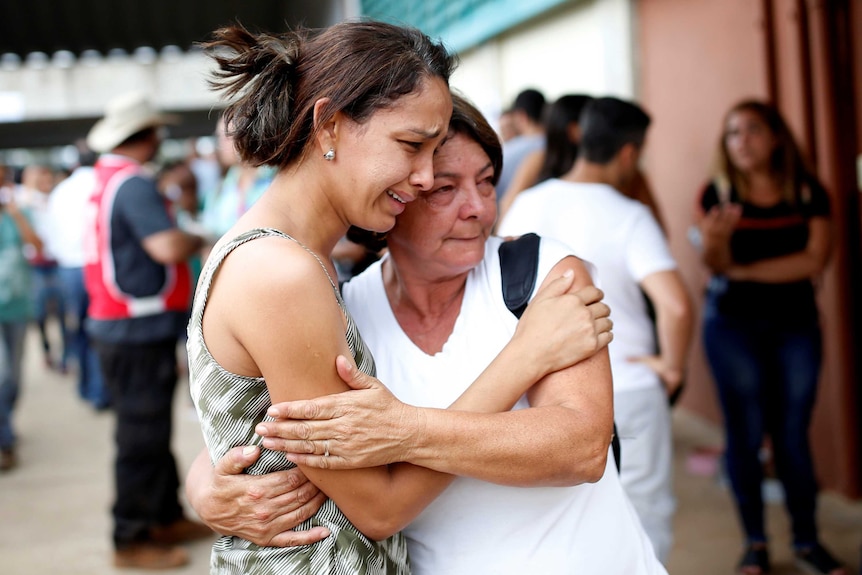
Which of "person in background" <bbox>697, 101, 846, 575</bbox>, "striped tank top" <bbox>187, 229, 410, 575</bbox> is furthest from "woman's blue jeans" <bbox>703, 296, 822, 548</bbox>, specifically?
"striped tank top" <bbox>187, 229, 410, 575</bbox>

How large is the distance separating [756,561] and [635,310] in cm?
148

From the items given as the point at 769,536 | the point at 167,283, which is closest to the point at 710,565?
the point at 769,536

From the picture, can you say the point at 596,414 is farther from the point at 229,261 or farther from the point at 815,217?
the point at 815,217

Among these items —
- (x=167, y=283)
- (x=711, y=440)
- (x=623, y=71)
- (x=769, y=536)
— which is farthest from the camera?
(x=623, y=71)

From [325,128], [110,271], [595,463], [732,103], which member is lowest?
[595,463]

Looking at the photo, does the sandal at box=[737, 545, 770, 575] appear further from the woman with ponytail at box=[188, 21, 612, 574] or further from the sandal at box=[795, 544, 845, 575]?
the woman with ponytail at box=[188, 21, 612, 574]

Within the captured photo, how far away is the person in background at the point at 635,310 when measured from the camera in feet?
9.56

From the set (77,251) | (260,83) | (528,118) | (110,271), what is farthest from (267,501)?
(77,251)

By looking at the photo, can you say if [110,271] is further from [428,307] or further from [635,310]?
[428,307]

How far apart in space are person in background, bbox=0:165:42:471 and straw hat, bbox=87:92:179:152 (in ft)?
7.76

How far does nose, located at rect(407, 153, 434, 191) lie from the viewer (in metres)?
1.60

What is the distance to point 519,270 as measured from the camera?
5.90 feet

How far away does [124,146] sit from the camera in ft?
15.3

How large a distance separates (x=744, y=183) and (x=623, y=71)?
7.77 ft
